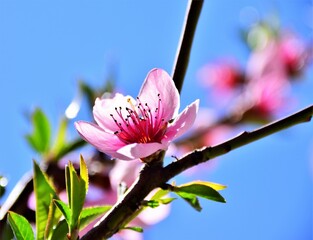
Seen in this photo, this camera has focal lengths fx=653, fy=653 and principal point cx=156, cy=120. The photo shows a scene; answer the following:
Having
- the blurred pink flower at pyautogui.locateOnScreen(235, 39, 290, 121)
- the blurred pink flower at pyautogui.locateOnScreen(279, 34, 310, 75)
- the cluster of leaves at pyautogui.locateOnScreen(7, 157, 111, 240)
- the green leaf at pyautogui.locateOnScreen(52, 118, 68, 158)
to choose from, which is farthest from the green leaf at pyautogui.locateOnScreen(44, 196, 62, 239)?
the blurred pink flower at pyautogui.locateOnScreen(279, 34, 310, 75)

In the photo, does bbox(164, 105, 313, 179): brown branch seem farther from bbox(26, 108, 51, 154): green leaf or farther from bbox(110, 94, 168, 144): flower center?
bbox(26, 108, 51, 154): green leaf

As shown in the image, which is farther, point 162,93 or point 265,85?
point 265,85

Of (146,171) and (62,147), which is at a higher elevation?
(62,147)

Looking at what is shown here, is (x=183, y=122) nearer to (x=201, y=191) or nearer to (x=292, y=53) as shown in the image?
(x=201, y=191)

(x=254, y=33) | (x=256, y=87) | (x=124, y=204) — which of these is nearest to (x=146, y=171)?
(x=124, y=204)

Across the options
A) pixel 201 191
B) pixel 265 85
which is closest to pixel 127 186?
pixel 201 191

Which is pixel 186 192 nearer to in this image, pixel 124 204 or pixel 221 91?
pixel 124 204
